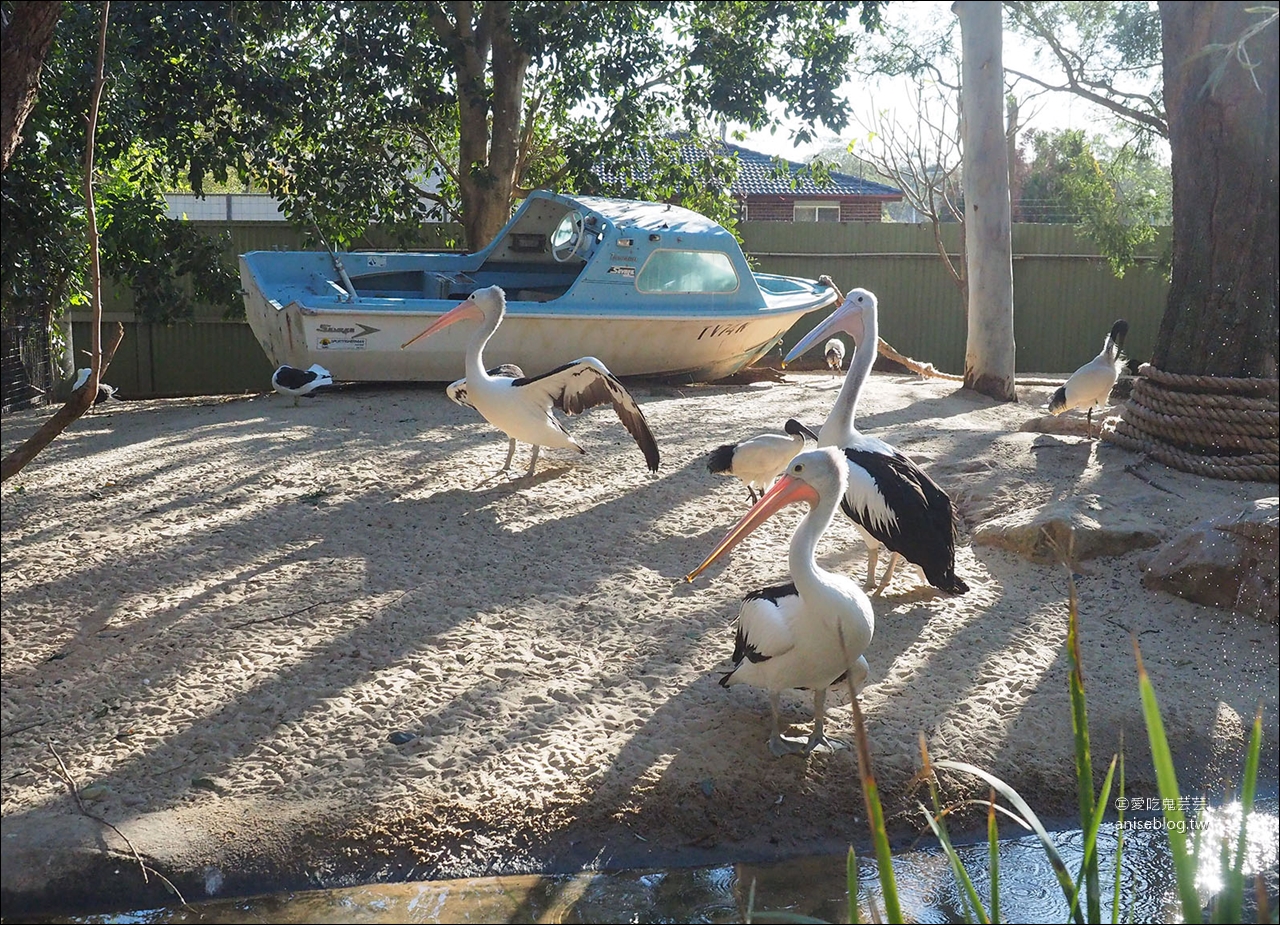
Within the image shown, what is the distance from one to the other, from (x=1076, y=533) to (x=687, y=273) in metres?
5.88

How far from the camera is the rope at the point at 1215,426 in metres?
6.36

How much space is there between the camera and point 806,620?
3.75m

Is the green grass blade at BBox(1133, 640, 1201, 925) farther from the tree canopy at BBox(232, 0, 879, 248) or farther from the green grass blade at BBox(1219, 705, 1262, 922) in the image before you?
the tree canopy at BBox(232, 0, 879, 248)

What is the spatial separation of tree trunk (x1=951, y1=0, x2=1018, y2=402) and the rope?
9.65 feet

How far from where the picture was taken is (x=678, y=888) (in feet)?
10.8

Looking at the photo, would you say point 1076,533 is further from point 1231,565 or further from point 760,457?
point 760,457

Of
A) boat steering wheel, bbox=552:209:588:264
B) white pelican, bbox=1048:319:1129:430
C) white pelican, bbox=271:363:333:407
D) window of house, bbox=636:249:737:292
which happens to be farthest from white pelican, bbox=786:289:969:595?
boat steering wheel, bbox=552:209:588:264

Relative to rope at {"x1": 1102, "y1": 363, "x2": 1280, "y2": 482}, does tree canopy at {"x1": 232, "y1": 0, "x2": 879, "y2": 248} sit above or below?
above

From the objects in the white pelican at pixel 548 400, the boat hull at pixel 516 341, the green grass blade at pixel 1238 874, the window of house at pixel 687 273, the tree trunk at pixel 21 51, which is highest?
the tree trunk at pixel 21 51

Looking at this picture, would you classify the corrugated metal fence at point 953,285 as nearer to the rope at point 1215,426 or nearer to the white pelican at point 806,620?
the rope at point 1215,426

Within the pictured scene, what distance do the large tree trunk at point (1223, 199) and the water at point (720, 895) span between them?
3.96m

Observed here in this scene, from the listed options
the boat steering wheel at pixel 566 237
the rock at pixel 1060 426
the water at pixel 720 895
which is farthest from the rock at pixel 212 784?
the boat steering wheel at pixel 566 237

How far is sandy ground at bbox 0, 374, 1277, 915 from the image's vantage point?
3502 millimetres

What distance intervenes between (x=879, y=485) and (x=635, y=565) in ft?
4.20
